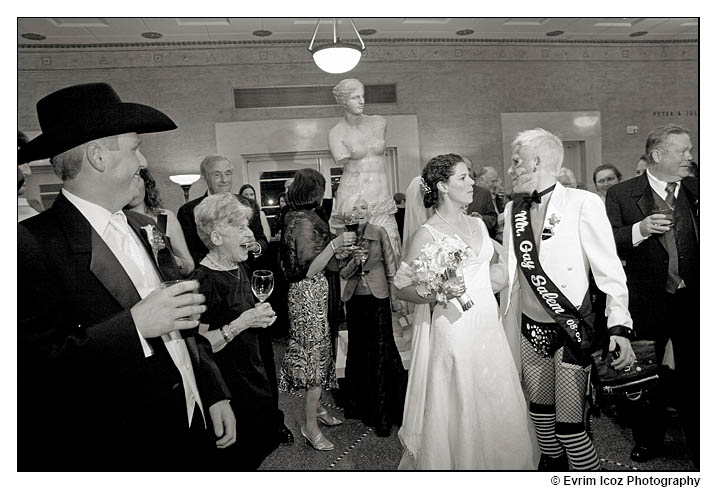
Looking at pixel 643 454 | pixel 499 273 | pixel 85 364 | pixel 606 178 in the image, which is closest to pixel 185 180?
pixel 85 364

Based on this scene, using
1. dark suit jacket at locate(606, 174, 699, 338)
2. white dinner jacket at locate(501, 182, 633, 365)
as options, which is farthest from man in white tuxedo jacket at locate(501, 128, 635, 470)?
dark suit jacket at locate(606, 174, 699, 338)

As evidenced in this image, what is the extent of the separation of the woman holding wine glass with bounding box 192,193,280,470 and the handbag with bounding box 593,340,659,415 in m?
1.30

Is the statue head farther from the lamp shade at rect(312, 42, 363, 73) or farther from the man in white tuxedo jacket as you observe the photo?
the man in white tuxedo jacket

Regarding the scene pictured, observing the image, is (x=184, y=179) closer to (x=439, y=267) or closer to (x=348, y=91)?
(x=348, y=91)

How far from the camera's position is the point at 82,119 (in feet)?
6.28

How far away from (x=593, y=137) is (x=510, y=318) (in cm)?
91

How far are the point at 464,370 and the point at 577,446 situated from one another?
20.1 inches

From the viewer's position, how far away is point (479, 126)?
2611 millimetres

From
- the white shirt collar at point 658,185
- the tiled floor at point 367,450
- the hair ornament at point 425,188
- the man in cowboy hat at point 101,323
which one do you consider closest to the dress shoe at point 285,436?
the tiled floor at point 367,450

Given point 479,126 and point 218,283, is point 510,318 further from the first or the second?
point 218,283

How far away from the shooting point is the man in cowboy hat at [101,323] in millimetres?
1716

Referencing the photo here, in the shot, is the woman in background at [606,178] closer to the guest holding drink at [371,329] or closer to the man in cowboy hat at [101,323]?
the guest holding drink at [371,329]
